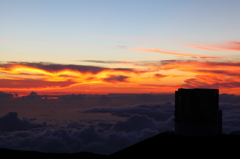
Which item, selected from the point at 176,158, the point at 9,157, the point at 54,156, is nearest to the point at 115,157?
the point at 176,158

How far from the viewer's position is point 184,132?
31672mm

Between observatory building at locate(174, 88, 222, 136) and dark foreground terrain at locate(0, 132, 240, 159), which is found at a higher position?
observatory building at locate(174, 88, 222, 136)

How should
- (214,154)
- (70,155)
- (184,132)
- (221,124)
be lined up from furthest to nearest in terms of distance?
1. (70,155)
2. (221,124)
3. (184,132)
4. (214,154)

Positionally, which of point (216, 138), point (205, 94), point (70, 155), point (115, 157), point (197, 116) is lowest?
point (70, 155)

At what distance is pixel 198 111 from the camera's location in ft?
99.5

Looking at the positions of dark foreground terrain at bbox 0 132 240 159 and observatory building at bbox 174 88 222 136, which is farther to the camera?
observatory building at bbox 174 88 222 136

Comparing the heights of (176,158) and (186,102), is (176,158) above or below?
below

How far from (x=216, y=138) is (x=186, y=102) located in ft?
17.9

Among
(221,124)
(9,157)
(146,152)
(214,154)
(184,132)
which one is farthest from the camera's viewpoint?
(9,157)

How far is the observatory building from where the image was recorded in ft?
99.6

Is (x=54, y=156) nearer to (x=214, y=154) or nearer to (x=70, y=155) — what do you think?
(x=70, y=155)

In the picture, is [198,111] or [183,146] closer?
[183,146]

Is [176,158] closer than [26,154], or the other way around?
[176,158]

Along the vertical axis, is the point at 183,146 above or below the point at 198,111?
below
